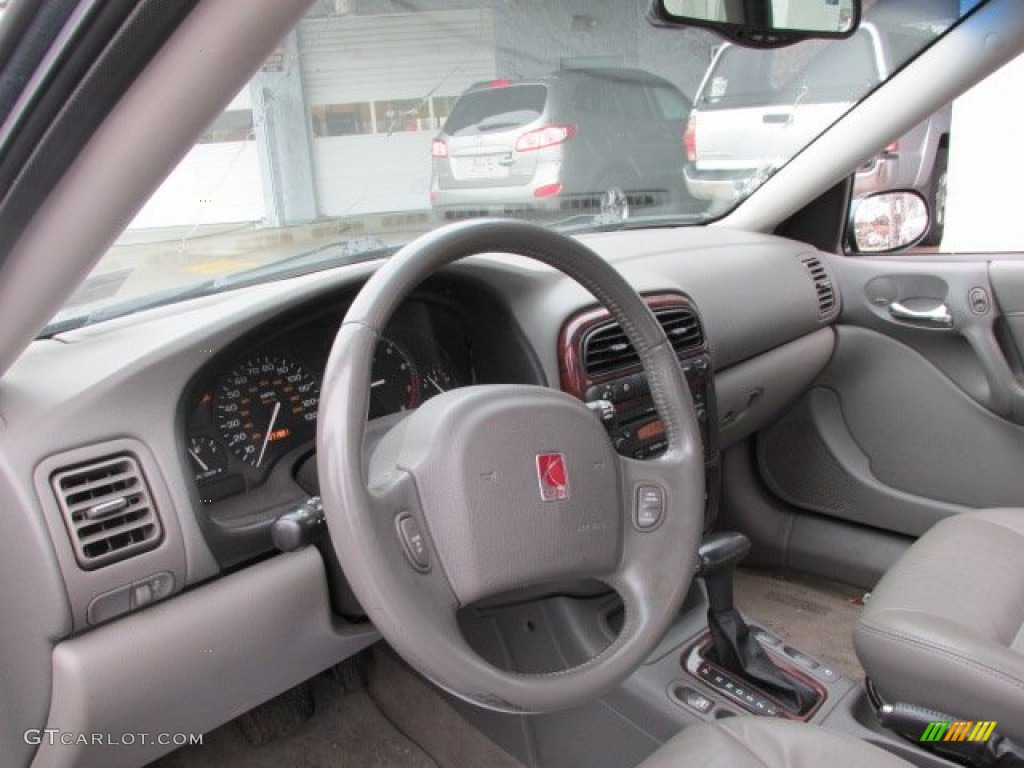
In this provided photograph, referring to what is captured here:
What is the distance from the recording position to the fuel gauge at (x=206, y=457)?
1.51 m

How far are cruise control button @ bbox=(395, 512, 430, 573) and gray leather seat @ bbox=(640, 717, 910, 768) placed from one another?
53 cm

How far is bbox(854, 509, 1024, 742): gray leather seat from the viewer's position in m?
1.49

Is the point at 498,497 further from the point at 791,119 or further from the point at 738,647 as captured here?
the point at 791,119

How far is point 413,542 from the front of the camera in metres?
1.15

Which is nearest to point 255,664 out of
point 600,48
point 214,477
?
point 214,477

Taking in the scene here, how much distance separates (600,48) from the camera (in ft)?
12.7

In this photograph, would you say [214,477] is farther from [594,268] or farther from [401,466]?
[594,268]

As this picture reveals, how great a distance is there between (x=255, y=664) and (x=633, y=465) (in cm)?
75

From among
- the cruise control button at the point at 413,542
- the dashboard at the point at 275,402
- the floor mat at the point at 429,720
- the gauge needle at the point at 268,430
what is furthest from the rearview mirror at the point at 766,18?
the floor mat at the point at 429,720

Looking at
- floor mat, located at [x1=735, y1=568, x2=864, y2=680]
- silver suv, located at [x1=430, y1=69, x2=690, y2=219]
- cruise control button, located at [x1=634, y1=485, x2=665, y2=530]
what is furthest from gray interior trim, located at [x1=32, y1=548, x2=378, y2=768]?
floor mat, located at [x1=735, y1=568, x2=864, y2=680]

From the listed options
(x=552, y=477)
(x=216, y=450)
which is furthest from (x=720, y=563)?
(x=216, y=450)

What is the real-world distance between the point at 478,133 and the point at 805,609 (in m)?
1.76

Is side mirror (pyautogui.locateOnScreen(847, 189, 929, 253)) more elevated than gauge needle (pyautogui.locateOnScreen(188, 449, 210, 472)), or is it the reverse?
side mirror (pyautogui.locateOnScreen(847, 189, 929, 253))

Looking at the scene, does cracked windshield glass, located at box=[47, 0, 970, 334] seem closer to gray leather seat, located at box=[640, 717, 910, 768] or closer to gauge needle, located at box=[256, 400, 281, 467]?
gauge needle, located at box=[256, 400, 281, 467]
